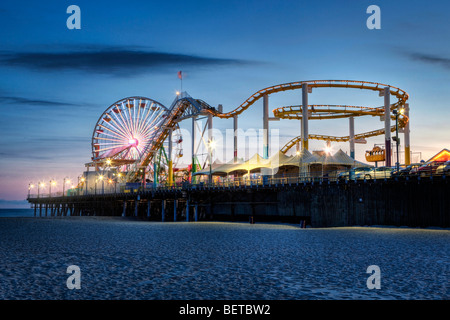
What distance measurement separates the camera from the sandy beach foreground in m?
9.53

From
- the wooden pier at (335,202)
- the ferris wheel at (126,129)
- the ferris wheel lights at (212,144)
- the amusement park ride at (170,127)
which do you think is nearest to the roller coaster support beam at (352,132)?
the amusement park ride at (170,127)

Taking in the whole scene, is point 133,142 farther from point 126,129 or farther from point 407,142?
point 407,142

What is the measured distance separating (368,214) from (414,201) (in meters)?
3.18

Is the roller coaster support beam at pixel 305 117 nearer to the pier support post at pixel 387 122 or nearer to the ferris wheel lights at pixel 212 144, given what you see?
the pier support post at pixel 387 122

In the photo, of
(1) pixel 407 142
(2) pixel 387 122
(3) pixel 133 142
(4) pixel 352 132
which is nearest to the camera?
(2) pixel 387 122

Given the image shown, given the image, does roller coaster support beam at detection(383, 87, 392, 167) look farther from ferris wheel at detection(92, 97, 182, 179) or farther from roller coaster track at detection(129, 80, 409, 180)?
ferris wheel at detection(92, 97, 182, 179)

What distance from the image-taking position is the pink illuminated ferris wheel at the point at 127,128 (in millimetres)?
81375

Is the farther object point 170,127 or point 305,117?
point 170,127

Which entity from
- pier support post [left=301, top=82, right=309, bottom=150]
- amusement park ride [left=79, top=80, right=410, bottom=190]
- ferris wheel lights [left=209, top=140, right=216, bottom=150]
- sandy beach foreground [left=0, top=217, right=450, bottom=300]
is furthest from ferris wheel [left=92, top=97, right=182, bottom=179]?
sandy beach foreground [left=0, top=217, right=450, bottom=300]

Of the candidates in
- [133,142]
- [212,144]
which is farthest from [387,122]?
[133,142]

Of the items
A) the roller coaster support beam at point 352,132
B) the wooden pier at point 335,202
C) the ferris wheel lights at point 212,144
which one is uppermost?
the roller coaster support beam at point 352,132

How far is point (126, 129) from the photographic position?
82250mm

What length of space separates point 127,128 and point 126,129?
0.27m
